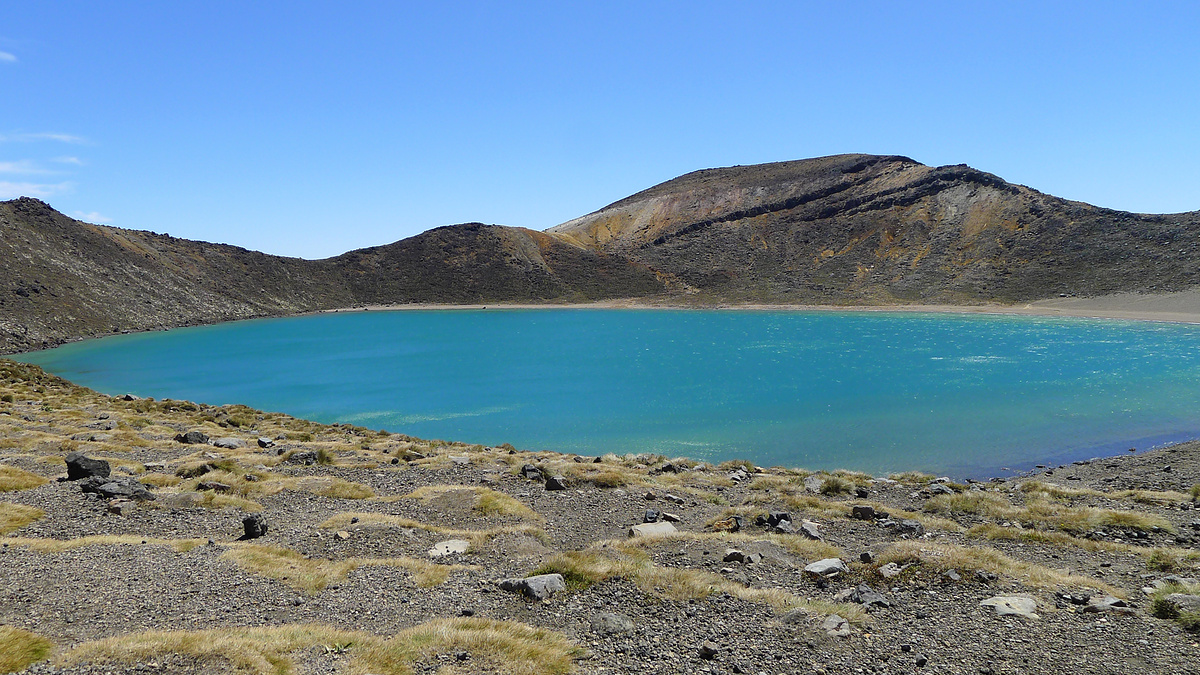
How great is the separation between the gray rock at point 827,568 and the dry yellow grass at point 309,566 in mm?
5917

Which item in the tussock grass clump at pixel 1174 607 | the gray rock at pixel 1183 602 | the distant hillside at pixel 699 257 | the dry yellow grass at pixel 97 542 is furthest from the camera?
the distant hillside at pixel 699 257

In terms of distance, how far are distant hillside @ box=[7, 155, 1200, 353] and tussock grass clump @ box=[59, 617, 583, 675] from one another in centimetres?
9500

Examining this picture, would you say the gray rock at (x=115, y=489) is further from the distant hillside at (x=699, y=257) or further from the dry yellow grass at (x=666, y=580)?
the distant hillside at (x=699, y=257)

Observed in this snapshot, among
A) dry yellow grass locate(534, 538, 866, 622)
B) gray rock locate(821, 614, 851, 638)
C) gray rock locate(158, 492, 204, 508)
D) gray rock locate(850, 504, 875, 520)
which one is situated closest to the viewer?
gray rock locate(821, 614, 851, 638)

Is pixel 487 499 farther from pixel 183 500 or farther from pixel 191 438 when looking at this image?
pixel 191 438

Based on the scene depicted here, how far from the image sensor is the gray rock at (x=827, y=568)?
10481 mm

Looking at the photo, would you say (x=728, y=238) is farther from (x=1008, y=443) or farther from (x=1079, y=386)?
(x=1008, y=443)

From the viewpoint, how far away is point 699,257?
504 ft

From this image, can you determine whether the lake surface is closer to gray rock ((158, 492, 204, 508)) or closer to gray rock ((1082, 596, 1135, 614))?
gray rock ((1082, 596, 1135, 614))

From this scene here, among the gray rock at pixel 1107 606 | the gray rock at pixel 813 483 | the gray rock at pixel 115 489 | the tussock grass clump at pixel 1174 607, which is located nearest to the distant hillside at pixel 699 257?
the gray rock at pixel 115 489

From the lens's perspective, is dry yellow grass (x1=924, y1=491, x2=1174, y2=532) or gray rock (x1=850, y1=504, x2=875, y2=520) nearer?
dry yellow grass (x1=924, y1=491, x2=1174, y2=532)

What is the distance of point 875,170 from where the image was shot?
545 feet

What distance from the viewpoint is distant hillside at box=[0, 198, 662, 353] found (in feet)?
299

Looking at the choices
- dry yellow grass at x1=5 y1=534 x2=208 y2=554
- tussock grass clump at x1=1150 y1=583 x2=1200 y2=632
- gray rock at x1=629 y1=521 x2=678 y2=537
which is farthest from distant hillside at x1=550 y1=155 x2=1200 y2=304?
dry yellow grass at x1=5 y1=534 x2=208 y2=554
